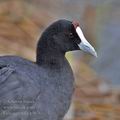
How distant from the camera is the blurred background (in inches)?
420

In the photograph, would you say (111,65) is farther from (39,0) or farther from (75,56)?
(39,0)

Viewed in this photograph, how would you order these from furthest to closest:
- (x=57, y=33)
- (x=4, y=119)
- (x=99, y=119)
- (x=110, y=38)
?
(x=110, y=38) < (x=99, y=119) < (x=57, y=33) < (x=4, y=119)

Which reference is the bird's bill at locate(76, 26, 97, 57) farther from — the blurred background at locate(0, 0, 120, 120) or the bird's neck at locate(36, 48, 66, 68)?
the blurred background at locate(0, 0, 120, 120)

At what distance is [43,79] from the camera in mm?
7711

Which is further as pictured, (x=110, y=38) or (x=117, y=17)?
(x=117, y=17)

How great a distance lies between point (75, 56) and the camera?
1163 cm

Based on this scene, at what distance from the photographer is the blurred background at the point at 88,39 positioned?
10656 millimetres

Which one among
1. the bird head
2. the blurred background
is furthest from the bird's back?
the blurred background

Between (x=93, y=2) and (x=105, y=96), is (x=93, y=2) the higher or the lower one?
the higher one

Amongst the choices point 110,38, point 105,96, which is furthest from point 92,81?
point 110,38

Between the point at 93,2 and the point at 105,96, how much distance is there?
7.55 ft

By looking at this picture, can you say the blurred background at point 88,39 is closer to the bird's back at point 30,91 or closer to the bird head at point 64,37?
the bird head at point 64,37

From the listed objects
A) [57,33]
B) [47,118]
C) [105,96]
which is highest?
[57,33]

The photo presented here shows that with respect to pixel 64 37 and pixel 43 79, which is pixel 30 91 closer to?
pixel 43 79
